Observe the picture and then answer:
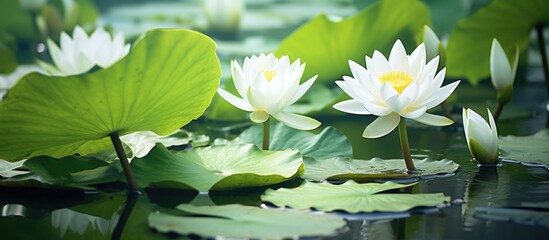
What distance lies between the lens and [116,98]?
1.03 m

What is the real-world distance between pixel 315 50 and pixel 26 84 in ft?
2.87

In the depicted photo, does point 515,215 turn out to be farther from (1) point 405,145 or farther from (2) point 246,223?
(2) point 246,223

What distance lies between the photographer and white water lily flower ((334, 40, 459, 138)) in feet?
3.52

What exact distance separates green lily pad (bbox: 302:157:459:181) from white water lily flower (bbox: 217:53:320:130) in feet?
0.23

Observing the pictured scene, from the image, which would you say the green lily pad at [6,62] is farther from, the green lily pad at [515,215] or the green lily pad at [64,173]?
the green lily pad at [515,215]

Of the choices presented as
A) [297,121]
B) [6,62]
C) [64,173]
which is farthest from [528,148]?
[6,62]

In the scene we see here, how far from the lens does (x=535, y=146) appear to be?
134 centimetres

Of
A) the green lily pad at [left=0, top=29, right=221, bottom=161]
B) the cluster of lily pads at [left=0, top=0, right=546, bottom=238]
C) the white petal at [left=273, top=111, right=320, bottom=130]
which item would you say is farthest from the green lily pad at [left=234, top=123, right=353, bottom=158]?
the green lily pad at [left=0, top=29, right=221, bottom=161]

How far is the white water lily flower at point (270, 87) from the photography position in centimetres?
113

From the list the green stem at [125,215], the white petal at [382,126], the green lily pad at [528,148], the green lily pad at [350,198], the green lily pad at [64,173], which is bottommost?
the green stem at [125,215]

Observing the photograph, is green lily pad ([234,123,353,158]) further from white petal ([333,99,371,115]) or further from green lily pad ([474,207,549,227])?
green lily pad ([474,207,549,227])

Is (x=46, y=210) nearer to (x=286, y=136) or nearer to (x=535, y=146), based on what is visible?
(x=286, y=136)

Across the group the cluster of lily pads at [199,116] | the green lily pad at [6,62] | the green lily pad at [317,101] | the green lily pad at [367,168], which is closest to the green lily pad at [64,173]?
the cluster of lily pads at [199,116]

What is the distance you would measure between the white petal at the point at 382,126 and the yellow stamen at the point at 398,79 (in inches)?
1.6
